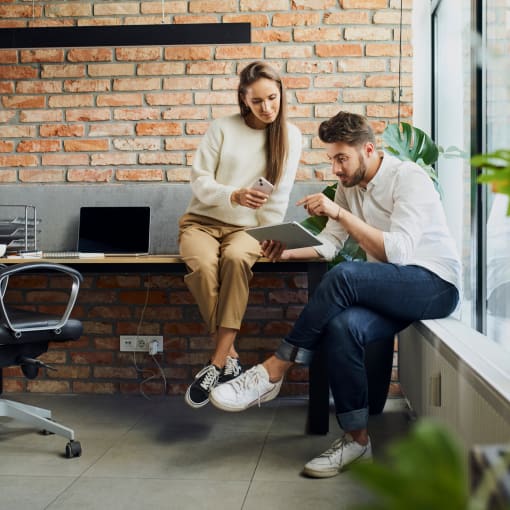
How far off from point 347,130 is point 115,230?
138 cm

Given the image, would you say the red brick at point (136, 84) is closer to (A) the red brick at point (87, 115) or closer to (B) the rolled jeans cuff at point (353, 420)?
(A) the red brick at point (87, 115)

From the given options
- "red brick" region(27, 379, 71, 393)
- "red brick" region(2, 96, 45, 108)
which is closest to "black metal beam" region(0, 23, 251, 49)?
"red brick" region(2, 96, 45, 108)

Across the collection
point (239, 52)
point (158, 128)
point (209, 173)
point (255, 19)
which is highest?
point (255, 19)

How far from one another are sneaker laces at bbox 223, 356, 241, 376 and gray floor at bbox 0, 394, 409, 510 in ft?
0.84

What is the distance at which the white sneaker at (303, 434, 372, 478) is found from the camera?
6.87 feet

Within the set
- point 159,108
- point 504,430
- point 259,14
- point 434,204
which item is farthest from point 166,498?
point 259,14

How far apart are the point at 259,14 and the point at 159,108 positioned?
68 cm

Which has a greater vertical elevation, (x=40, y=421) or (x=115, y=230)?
(x=115, y=230)

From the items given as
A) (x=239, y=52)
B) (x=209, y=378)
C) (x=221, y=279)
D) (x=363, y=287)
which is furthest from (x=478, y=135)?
(x=239, y=52)

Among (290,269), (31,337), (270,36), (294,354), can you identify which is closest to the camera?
(294,354)

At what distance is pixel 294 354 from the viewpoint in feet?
7.40

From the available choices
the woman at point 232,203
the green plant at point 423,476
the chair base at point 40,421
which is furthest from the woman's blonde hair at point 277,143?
the green plant at point 423,476

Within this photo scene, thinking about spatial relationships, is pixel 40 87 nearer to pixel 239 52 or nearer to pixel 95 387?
pixel 239 52

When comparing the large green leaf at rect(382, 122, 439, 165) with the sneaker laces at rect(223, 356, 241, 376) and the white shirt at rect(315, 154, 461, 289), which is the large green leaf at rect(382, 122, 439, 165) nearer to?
the white shirt at rect(315, 154, 461, 289)
